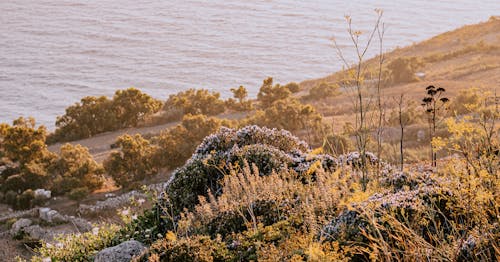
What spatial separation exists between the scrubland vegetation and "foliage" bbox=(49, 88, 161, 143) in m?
0.04

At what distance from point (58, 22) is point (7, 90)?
12284 mm

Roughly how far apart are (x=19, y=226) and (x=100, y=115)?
10.4m

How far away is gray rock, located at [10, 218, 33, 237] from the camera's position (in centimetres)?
1291

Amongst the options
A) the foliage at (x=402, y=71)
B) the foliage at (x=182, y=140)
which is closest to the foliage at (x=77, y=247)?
the foliage at (x=182, y=140)

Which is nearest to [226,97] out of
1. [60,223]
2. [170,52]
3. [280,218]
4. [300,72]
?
[300,72]

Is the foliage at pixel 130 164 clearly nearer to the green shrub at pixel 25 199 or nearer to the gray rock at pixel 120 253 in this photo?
the green shrub at pixel 25 199

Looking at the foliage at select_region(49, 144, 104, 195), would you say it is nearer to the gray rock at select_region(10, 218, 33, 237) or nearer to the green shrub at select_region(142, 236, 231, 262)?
the gray rock at select_region(10, 218, 33, 237)

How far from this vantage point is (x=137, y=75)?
102ft

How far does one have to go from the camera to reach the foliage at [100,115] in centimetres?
2308

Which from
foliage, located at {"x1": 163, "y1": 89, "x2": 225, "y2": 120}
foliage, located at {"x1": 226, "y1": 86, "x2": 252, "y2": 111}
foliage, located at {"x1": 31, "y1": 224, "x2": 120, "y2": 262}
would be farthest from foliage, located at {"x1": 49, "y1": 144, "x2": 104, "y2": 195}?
foliage, located at {"x1": 226, "y1": 86, "x2": 252, "y2": 111}

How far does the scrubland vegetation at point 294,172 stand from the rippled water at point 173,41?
4.00 meters

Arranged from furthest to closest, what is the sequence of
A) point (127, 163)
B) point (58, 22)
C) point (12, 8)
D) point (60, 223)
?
point (12, 8) → point (58, 22) → point (127, 163) → point (60, 223)

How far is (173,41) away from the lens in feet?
120

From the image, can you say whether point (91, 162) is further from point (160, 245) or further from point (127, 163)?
point (160, 245)
